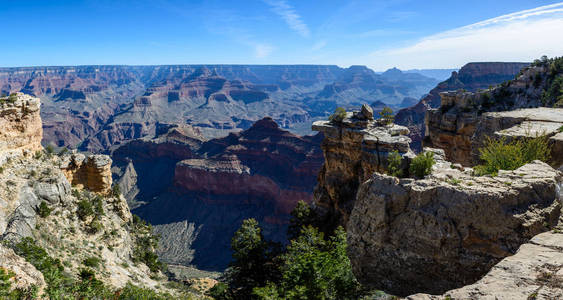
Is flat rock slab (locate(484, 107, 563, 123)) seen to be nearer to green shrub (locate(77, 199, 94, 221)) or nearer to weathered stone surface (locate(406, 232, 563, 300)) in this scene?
weathered stone surface (locate(406, 232, 563, 300))

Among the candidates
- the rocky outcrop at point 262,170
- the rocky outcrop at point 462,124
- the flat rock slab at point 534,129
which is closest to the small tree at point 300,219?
the rocky outcrop at point 462,124

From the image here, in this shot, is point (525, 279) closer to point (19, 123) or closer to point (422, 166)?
point (422, 166)

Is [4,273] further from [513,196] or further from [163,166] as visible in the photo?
[163,166]

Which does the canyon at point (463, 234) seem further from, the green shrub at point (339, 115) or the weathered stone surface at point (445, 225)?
the green shrub at point (339, 115)

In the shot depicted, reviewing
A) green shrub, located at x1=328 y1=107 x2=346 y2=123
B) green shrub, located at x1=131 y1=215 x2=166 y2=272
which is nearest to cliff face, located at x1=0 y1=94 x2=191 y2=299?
green shrub, located at x1=131 y1=215 x2=166 y2=272

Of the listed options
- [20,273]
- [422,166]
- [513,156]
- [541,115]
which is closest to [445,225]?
[422,166]

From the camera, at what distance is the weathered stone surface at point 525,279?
634cm

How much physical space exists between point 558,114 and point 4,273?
29.0 meters

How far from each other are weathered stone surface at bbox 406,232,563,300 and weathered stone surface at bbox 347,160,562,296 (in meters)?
0.96

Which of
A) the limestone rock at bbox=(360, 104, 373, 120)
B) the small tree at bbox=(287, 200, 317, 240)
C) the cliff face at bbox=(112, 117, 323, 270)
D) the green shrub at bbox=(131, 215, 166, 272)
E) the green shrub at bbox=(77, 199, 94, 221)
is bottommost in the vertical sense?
the cliff face at bbox=(112, 117, 323, 270)

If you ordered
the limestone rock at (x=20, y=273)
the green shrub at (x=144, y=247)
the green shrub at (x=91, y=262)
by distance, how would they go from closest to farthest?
1. the limestone rock at (x=20, y=273)
2. the green shrub at (x=91, y=262)
3. the green shrub at (x=144, y=247)

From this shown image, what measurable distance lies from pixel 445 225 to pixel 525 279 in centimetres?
270

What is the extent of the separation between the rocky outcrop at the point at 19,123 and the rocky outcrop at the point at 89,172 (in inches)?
134

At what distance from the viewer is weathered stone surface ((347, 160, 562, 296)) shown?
870 cm
